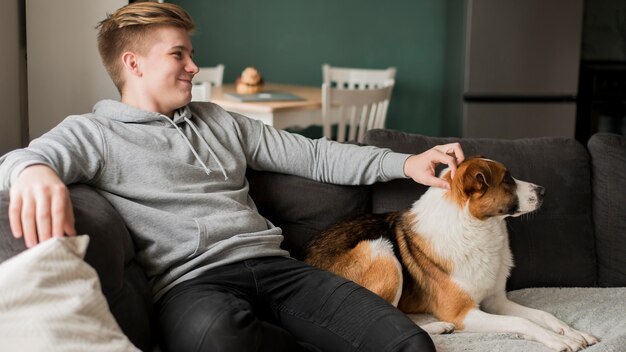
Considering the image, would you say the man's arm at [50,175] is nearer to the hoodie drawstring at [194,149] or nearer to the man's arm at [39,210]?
the man's arm at [39,210]

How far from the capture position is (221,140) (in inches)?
84.4

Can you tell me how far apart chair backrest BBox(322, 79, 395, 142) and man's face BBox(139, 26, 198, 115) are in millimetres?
1652

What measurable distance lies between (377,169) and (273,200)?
32cm

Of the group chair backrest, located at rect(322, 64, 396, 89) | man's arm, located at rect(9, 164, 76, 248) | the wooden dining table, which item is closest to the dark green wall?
chair backrest, located at rect(322, 64, 396, 89)

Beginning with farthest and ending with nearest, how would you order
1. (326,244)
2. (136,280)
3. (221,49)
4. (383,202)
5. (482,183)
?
(221,49)
(383,202)
(326,244)
(482,183)
(136,280)

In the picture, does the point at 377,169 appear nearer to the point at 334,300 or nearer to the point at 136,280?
the point at 334,300

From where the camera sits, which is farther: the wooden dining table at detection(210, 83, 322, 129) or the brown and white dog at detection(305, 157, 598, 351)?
the wooden dining table at detection(210, 83, 322, 129)

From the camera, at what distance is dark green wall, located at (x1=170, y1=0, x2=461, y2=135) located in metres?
4.86

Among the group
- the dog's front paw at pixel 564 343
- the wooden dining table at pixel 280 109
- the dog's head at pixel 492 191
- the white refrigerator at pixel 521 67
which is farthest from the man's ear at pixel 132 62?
the white refrigerator at pixel 521 67

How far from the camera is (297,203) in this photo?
2.27 m

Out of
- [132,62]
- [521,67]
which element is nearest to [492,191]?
[132,62]

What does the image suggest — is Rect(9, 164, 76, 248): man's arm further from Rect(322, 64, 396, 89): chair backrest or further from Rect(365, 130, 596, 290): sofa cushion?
Rect(322, 64, 396, 89): chair backrest

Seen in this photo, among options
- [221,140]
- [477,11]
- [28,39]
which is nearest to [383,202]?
[221,140]

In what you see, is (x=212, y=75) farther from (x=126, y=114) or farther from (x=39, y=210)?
(x=39, y=210)
